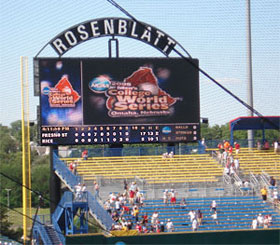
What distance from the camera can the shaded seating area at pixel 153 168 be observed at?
46.6 ft

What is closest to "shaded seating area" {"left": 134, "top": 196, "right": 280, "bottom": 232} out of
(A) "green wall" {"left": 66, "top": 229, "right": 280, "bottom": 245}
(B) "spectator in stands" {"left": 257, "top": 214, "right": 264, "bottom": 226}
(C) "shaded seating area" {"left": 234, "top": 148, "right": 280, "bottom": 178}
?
(B) "spectator in stands" {"left": 257, "top": 214, "right": 264, "bottom": 226}

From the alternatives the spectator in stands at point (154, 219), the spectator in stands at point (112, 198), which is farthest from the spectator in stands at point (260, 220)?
the spectator in stands at point (112, 198)

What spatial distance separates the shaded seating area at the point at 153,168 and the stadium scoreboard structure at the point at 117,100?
80 cm

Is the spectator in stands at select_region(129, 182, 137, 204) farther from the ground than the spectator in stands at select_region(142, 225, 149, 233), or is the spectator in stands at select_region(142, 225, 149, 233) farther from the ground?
the spectator in stands at select_region(129, 182, 137, 204)

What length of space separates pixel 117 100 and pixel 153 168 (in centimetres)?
183

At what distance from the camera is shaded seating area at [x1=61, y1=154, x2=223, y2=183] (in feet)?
46.6

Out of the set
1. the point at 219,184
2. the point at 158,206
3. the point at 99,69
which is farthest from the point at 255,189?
the point at 99,69

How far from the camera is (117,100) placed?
13906 mm

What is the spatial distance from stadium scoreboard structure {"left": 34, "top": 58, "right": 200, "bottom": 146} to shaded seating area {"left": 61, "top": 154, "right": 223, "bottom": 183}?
0.80 meters

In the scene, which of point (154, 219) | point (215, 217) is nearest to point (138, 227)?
point (154, 219)

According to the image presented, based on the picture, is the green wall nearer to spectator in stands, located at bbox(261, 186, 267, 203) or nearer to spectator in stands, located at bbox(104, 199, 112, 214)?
spectator in stands, located at bbox(104, 199, 112, 214)

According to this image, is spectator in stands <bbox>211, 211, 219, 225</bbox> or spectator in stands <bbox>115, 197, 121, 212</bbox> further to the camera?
spectator in stands <bbox>211, 211, 219, 225</bbox>

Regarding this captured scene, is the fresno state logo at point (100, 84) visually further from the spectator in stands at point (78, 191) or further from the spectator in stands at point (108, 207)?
the spectator in stands at point (108, 207)

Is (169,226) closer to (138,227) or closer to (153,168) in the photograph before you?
(138,227)
